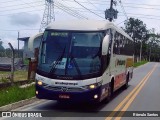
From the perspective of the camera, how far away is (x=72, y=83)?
39.5ft

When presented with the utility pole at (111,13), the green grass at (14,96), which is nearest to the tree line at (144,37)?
the utility pole at (111,13)

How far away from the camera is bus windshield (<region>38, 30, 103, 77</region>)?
40.1 ft

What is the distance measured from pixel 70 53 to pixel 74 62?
1.20ft

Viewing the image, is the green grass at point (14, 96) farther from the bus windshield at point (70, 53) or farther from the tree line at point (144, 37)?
the tree line at point (144, 37)

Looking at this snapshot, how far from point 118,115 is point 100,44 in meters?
2.42

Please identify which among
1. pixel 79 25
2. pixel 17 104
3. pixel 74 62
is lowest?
pixel 17 104

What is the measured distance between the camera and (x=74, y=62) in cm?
1226

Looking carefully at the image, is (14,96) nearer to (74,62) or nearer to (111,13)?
(74,62)

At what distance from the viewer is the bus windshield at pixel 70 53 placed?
1223 cm

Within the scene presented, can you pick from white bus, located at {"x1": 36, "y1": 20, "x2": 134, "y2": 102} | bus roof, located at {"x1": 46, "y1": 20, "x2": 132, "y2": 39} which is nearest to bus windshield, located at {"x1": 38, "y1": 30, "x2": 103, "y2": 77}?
white bus, located at {"x1": 36, "y1": 20, "x2": 134, "y2": 102}

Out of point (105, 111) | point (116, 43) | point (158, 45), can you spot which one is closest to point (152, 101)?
point (116, 43)

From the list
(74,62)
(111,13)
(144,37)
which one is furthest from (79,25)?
(144,37)

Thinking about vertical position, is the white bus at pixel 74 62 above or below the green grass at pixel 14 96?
above

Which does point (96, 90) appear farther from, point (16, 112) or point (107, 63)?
point (16, 112)
